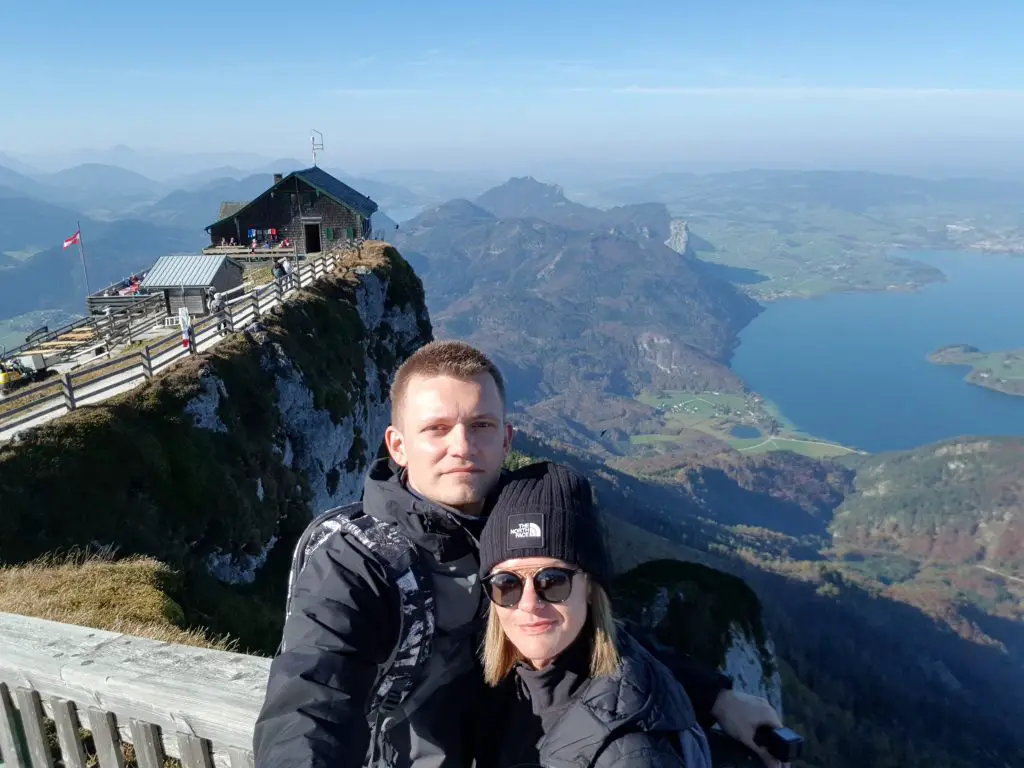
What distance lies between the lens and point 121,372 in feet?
75.4

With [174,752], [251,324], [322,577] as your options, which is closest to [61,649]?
[174,752]

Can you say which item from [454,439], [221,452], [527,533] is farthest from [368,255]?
[527,533]

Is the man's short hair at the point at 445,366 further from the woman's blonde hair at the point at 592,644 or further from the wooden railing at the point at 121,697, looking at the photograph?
the wooden railing at the point at 121,697

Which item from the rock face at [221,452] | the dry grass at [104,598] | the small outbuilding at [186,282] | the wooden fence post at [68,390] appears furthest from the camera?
the small outbuilding at [186,282]

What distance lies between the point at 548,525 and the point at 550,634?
1.60ft

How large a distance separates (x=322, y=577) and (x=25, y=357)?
30.9 meters

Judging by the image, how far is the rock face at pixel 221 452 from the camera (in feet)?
56.4

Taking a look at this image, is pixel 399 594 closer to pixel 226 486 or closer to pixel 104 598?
Result: pixel 104 598

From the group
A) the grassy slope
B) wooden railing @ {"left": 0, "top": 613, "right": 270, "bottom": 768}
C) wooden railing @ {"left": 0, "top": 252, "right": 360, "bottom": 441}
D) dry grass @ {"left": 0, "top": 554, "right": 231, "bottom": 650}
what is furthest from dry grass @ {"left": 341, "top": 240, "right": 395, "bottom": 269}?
wooden railing @ {"left": 0, "top": 613, "right": 270, "bottom": 768}

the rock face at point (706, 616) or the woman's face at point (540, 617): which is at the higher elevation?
the woman's face at point (540, 617)

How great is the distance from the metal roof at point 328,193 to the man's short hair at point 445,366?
4777 centimetres

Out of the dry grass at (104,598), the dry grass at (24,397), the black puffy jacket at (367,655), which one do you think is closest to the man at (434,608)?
the black puffy jacket at (367,655)

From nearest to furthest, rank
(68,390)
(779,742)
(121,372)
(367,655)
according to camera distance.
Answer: (779,742), (367,655), (68,390), (121,372)

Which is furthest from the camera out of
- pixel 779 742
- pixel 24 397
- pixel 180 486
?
pixel 24 397
